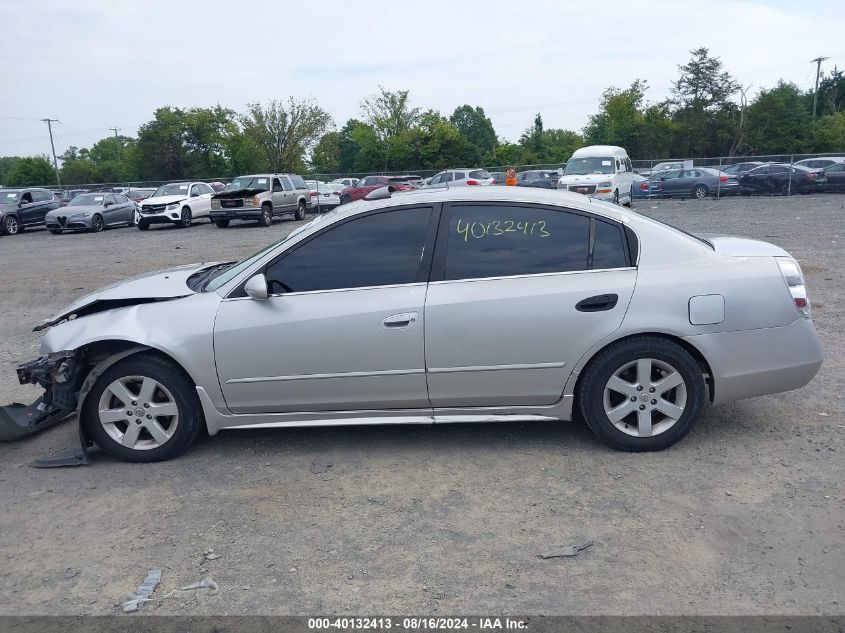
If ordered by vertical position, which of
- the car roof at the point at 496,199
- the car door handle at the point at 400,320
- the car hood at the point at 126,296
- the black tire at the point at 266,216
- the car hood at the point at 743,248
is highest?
the car roof at the point at 496,199

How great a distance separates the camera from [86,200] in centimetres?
2661

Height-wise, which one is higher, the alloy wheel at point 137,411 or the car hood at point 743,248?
the car hood at point 743,248

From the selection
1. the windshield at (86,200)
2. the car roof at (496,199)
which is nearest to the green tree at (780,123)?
the windshield at (86,200)

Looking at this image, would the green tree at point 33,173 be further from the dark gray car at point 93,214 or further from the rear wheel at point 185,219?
the rear wheel at point 185,219

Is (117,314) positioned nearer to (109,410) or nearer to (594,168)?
(109,410)

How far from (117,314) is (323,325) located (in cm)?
141

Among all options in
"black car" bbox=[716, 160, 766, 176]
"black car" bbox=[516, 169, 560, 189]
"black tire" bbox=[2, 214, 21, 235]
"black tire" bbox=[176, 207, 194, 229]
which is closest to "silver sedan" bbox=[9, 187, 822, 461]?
"black tire" bbox=[176, 207, 194, 229]

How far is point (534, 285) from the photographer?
14.8 feet

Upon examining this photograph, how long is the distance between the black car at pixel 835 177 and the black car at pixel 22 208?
30091 mm

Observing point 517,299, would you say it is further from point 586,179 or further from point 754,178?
point 754,178

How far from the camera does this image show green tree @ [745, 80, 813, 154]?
194ft

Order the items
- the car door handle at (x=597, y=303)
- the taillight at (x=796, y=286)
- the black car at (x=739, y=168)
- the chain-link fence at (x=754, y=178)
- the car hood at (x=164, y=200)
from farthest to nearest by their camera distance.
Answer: the black car at (x=739, y=168), the chain-link fence at (x=754, y=178), the car hood at (x=164, y=200), the taillight at (x=796, y=286), the car door handle at (x=597, y=303)

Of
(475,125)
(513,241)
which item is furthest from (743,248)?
(475,125)

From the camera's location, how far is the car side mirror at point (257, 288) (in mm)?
4501
